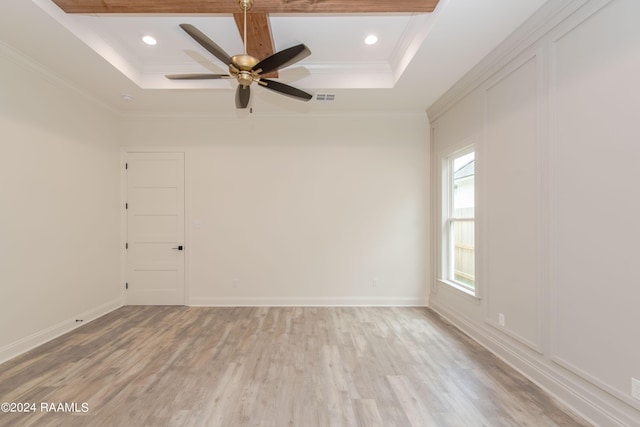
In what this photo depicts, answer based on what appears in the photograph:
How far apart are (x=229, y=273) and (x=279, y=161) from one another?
194cm

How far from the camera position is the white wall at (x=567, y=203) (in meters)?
1.76

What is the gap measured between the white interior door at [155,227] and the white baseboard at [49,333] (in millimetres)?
532

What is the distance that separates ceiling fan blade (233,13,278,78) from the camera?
8.18 feet

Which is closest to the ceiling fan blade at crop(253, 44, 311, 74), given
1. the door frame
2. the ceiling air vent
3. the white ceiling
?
the white ceiling

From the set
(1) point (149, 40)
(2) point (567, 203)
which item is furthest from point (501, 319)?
(1) point (149, 40)

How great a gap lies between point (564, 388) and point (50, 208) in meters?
5.23

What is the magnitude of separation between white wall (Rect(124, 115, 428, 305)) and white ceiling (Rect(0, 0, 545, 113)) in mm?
377

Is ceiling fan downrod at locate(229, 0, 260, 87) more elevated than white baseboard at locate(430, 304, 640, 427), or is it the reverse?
ceiling fan downrod at locate(229, 0, 260, 87)

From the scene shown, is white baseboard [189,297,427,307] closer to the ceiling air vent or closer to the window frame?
the window frame

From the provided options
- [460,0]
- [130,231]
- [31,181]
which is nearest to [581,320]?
[460,0]

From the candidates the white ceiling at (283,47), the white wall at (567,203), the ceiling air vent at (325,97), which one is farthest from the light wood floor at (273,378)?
the ceiling air vent at (325,97)

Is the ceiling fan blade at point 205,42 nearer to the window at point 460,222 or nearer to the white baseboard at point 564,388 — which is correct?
the window at point 460,222

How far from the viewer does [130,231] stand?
15.0 ft

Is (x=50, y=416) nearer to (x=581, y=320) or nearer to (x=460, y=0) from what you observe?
(x=581, y=320)
